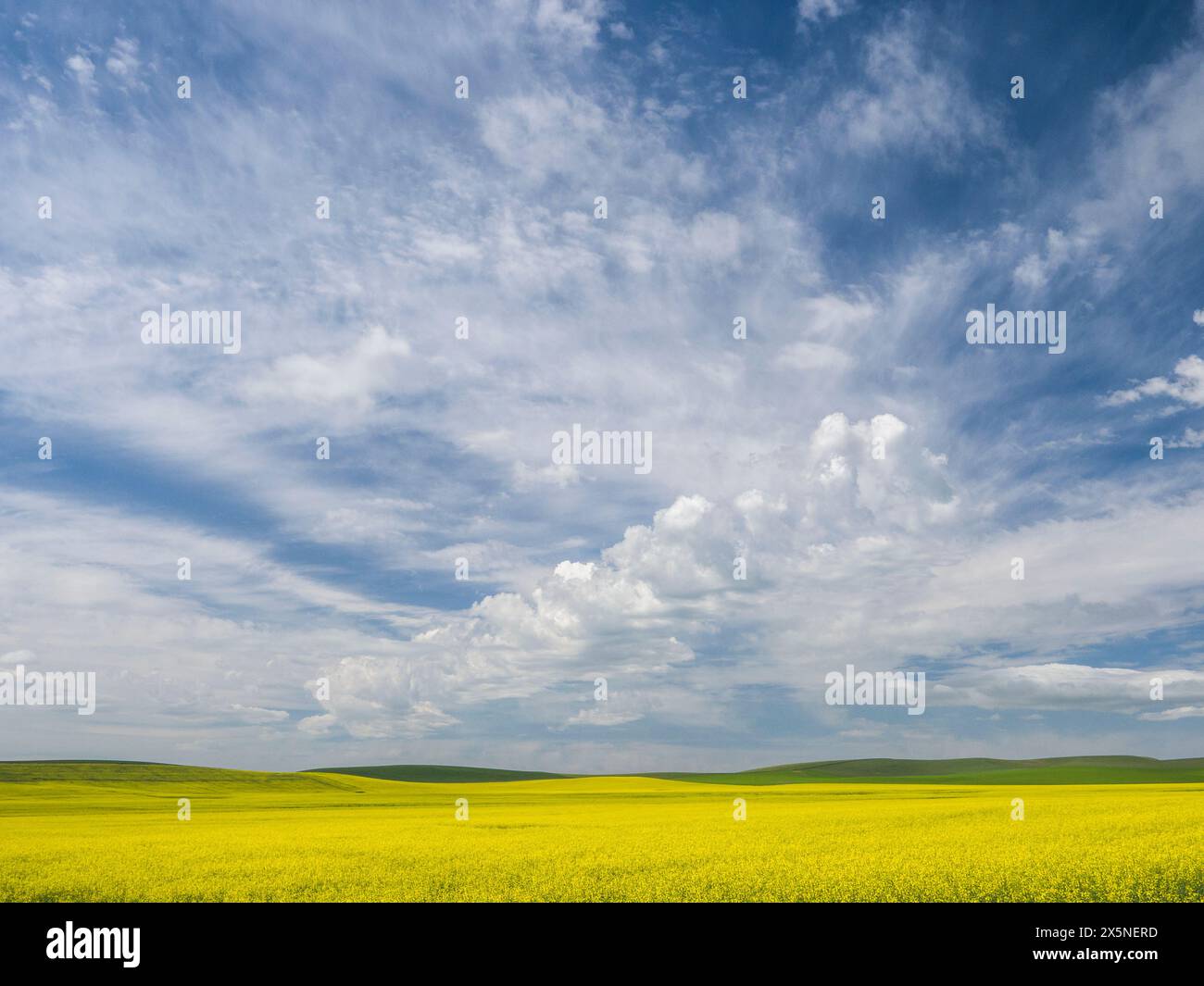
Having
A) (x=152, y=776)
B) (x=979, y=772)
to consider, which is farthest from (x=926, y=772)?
(x=152, y=776)

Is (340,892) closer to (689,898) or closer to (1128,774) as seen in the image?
(689,898)

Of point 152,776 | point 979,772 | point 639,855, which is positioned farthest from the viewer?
point 979,772

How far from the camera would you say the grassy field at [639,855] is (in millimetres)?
24219

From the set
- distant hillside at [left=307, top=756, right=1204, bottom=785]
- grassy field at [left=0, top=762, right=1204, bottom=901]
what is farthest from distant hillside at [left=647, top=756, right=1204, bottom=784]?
grassy field at [left=0, top=762, right=1204, bottom=901]

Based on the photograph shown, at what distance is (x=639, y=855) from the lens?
28391mm

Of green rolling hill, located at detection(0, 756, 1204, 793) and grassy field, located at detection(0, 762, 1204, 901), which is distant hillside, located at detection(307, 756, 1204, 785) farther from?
grassy field, located at detection(0, 762, 1204, 901)

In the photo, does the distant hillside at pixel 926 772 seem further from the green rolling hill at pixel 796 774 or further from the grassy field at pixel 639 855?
the grassy field at pixel 639 855

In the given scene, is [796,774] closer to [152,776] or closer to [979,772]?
[979,772]

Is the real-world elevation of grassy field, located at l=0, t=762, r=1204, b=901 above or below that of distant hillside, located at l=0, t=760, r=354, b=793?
above

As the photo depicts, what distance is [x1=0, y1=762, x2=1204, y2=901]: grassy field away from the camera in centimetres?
2422

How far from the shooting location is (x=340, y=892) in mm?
24453

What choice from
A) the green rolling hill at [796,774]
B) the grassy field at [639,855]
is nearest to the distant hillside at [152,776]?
the green rolling hill at [796,774]
